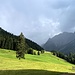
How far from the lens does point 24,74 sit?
47.4 meters

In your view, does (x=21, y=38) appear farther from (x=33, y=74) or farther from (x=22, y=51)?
(x=33, y=74)

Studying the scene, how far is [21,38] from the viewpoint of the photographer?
11406 centimetres

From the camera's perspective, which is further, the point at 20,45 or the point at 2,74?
the point at 20,45

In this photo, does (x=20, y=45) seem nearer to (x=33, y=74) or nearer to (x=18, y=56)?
(x=18, y=56)

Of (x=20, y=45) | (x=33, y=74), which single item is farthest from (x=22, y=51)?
(x=33, y=74)

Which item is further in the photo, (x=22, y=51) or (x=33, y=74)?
(x=22, y=51)

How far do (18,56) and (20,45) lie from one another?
6587mm

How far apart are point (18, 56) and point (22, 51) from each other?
12.5ft

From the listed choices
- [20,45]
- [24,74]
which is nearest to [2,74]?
[24,74]

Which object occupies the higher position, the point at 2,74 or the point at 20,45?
the point at 20,45

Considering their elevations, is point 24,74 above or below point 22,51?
below

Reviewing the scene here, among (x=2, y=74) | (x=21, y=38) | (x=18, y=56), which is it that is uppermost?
(x=21, y=38)

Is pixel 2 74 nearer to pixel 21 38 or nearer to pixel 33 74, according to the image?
pixel 33 74

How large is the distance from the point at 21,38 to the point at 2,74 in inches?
2681
